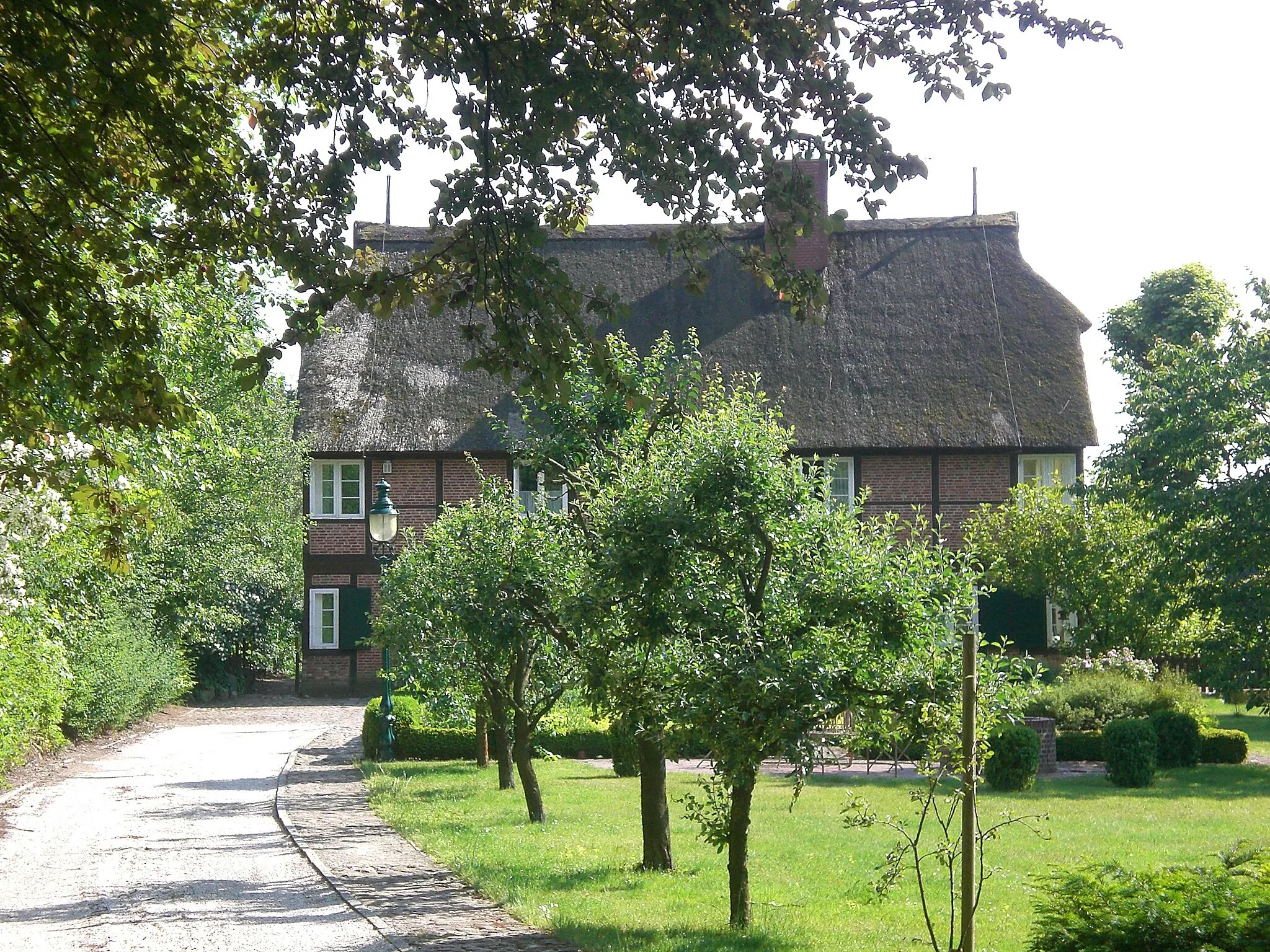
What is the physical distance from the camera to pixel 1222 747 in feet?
62.8

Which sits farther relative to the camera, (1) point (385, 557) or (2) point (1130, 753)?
(1) point (385, 557)

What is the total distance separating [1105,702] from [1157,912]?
14.6m

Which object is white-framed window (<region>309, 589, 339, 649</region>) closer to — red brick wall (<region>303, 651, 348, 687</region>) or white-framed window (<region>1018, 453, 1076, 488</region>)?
red brick wall (<region>303, 651, 348, 687</region>)

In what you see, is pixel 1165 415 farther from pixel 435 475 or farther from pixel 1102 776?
pixel 435 475

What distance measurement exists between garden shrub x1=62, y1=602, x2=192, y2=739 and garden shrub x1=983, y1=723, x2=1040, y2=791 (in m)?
12.3

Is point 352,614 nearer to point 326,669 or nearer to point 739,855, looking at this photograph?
point 326,669

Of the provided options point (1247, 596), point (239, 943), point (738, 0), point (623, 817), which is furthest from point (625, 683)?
point (1247, 596)

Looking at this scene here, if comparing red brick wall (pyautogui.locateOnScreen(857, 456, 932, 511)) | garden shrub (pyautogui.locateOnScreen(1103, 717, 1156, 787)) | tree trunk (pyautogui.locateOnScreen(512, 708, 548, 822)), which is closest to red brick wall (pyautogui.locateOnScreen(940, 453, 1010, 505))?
red brick wall (pyautogui.locateOnScreen(857, 456, 932, 511))

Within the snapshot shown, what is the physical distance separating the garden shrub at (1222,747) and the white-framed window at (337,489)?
61.7 feet

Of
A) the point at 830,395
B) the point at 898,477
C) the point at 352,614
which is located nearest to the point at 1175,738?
the point at 898,477

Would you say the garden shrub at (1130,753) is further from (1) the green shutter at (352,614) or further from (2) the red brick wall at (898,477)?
(1) the green shutter at (352,614)

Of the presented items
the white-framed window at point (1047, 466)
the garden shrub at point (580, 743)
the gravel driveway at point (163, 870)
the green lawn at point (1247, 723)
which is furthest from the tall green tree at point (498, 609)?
the white-framed window at point (1047, 466)

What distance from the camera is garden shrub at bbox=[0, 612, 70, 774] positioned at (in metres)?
13.3

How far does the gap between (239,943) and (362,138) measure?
5.07m
